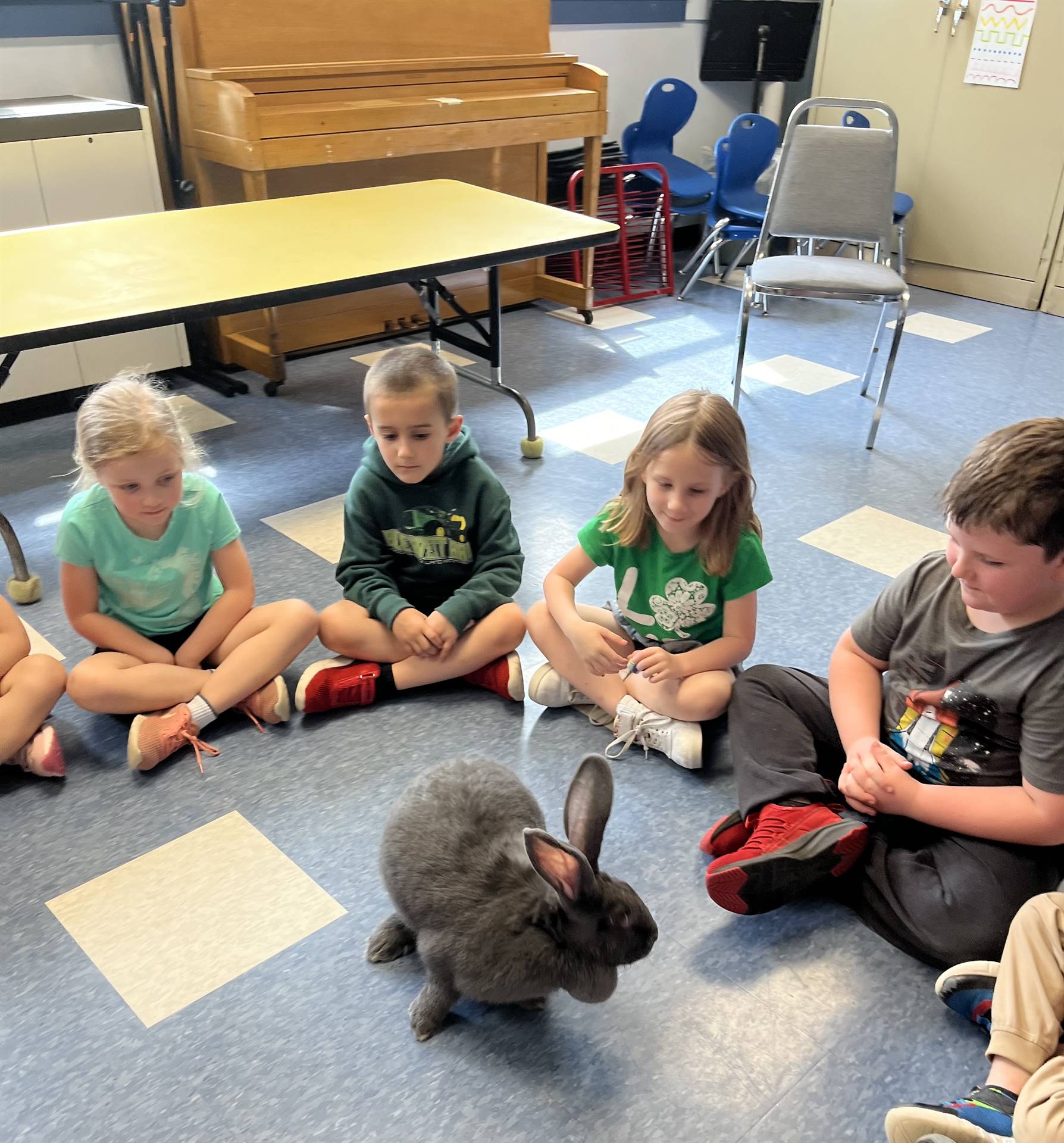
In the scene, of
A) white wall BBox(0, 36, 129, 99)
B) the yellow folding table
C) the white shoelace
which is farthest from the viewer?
white wall BBox(0, 36, 129, 99)

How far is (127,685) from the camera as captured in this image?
151 centimetres

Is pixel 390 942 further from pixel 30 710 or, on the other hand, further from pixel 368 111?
pixel 368 111

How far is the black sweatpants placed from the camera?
44.8 inches

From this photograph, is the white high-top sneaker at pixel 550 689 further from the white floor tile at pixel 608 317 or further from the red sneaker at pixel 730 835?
the white floor tile at pixel 608 317

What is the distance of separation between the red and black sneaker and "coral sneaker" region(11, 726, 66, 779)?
97 centimetres

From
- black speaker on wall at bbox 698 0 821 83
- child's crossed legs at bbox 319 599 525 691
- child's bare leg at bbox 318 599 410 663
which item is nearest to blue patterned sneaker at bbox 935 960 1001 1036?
child's crossed legs at bbox 319 599 525 691

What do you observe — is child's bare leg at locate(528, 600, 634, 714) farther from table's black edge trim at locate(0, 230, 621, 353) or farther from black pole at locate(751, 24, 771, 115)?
black pole at locate(751, 24, 771, 115)

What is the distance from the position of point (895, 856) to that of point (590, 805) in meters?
0.50

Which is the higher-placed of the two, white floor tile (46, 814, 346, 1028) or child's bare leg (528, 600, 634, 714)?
child's bare leg (528, 600, 634, 714)

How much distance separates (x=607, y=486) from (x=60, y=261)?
4.31 ft

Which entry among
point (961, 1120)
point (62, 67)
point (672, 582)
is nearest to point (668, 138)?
point (62, 67)

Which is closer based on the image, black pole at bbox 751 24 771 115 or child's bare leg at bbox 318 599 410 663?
child's bare leg at bbox 318 599 410 663

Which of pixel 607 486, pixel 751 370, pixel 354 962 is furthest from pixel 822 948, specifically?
pixel 751 370

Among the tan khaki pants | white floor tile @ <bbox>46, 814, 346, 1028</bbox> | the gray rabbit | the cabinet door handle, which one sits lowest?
white floor tile @ <bbox>46, 814, 346, 1028</bbox>
